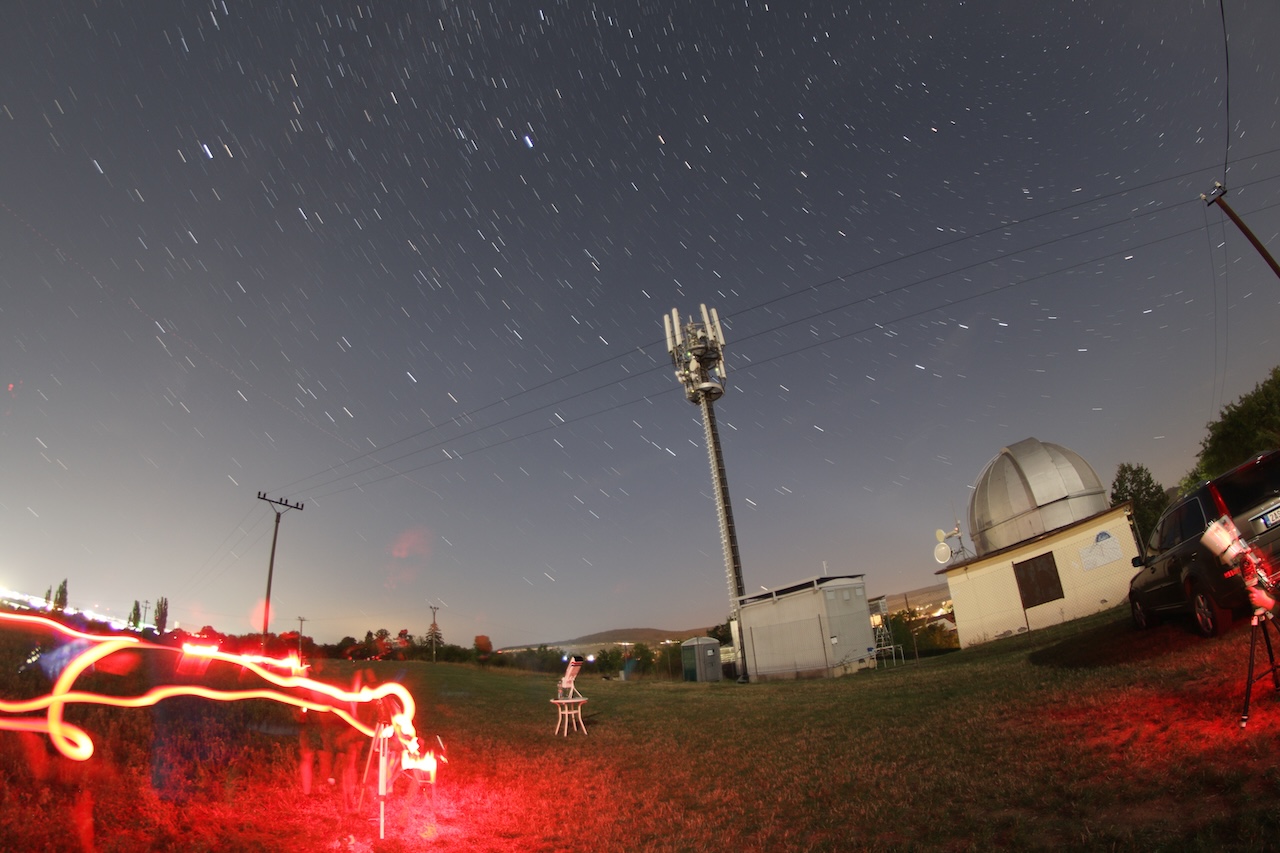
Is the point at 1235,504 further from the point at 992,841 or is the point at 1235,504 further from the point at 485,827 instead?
the point at 485,827

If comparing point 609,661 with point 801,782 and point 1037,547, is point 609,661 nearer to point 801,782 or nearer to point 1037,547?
point 1037,547

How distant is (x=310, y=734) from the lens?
10.4 m

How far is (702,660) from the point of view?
125ft

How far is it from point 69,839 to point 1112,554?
1259 inches

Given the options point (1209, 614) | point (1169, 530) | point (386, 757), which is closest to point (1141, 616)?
point (1169, 530)

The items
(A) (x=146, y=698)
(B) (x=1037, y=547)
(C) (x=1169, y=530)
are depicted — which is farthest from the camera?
(B) (x=1037, y=547)

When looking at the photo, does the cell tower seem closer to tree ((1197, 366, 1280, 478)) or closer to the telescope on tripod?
tree ((1197, 366, 1280, 478))

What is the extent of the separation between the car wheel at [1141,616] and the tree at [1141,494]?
55694mm

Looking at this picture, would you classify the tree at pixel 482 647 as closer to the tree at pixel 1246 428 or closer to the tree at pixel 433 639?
the tree at pixel 433 639

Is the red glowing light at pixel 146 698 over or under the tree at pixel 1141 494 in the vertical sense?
under

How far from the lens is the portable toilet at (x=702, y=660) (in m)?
37.9

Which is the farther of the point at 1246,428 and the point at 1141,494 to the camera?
the point at 1141,494

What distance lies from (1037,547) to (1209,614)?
21917mm

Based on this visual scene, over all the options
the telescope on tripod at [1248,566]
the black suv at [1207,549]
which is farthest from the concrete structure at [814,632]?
the telescope on tripod at [1248,566]
